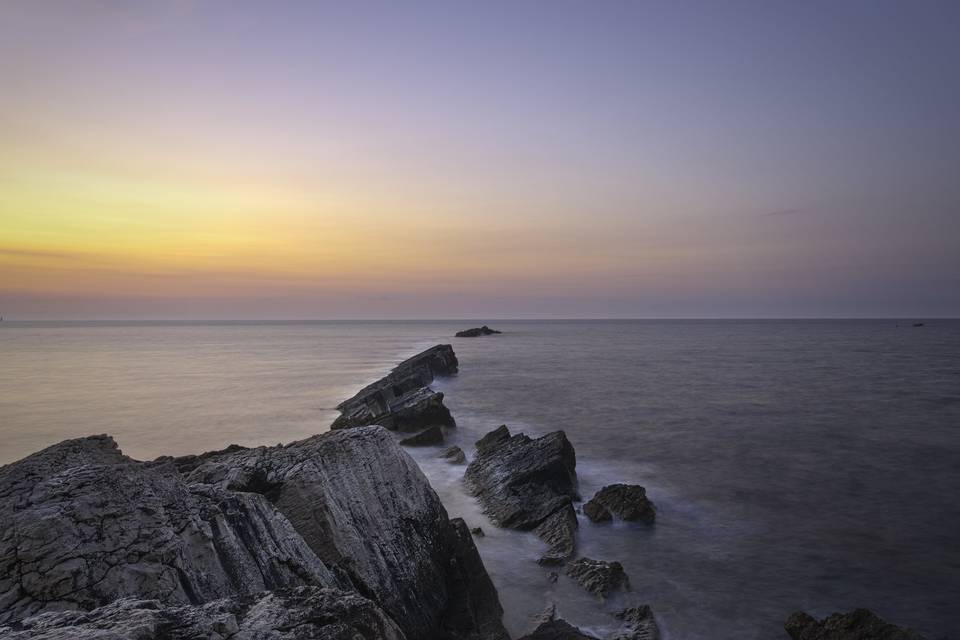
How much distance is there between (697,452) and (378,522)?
1841 cm

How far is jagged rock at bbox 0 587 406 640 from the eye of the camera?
11.8 ft

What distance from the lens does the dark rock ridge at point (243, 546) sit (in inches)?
168

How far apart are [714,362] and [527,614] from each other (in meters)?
58.3

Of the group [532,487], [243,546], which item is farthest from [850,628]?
[243,546]

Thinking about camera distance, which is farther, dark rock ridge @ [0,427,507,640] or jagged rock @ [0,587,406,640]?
dark rock ridge @ [0,427,507,640]

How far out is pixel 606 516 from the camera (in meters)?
14.2

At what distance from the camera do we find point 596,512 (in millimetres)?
14242

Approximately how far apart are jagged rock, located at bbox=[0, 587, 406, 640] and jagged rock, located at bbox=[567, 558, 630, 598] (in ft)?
23.7

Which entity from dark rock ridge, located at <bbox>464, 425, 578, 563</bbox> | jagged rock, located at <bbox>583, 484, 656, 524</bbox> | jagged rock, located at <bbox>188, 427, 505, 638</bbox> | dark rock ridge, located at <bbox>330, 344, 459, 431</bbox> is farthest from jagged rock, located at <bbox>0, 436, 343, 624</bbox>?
dark rock ridge, located at <bbox>330, 344, 459, 431</bbox>

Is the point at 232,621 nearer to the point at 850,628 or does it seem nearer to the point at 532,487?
the point at 850,628

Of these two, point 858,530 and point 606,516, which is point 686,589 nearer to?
point 606,516

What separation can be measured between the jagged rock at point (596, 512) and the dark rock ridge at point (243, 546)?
18.6 ft

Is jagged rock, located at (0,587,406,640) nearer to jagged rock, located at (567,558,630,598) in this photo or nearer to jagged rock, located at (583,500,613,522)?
jagged rock, located at (567,558,630,598)

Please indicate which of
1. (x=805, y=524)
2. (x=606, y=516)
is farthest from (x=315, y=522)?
(x=805, y=524)
